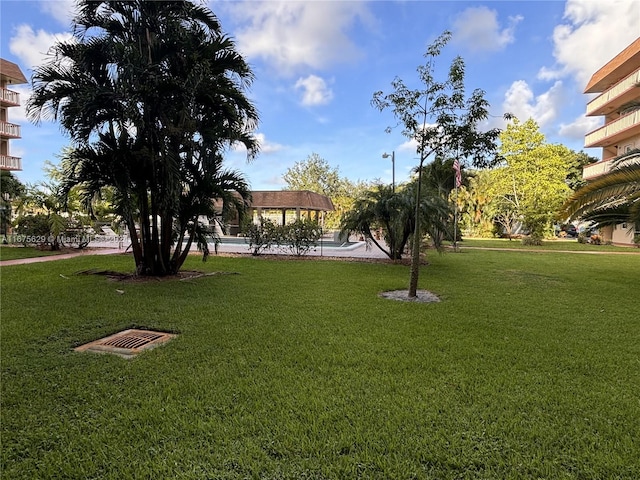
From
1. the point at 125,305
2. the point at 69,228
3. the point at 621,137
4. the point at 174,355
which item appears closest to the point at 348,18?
the point at 125,305

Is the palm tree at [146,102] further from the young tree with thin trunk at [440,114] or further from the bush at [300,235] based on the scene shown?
the bush at [300,235]

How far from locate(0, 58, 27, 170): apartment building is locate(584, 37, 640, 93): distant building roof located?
38358mm

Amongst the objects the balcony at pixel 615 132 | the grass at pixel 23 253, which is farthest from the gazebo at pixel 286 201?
the balcony at pixel 615 132

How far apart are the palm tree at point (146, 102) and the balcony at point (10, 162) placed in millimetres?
22982

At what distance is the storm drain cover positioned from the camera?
4.13 metres

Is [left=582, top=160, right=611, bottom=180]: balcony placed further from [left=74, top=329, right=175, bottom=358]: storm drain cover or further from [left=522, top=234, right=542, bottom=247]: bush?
[left=74, top=329, right=175, bottom=358]: storm drain cover

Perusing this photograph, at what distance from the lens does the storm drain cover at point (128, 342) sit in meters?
4.13

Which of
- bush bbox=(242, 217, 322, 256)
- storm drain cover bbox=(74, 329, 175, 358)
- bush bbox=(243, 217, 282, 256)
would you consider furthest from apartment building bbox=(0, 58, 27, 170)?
storm drain cover bbox=(74, 329, 175, 358)

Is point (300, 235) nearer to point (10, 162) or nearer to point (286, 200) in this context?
point (286, 200)

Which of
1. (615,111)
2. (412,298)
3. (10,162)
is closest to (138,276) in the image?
(412,298)

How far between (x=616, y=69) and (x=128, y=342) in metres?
30.3

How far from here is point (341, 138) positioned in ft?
99.3

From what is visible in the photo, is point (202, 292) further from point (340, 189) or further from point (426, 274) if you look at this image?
point (340, 189)

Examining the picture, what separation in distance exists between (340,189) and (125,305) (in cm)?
4242
